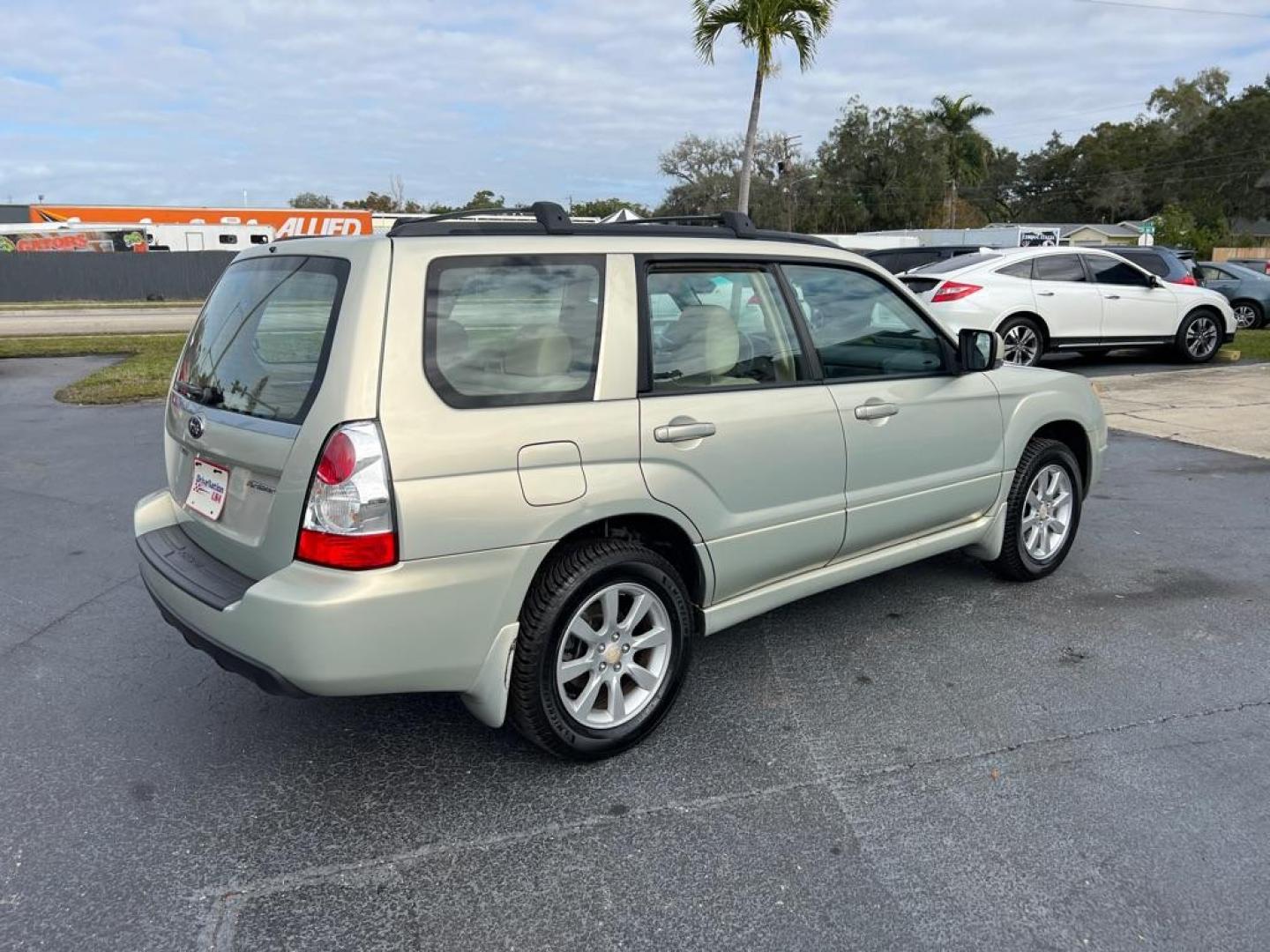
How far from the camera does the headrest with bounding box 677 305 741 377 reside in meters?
3.40

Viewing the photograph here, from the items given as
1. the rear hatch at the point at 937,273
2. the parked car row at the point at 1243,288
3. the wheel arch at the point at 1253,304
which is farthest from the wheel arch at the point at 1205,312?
the wheel arch at the point at 1253,304

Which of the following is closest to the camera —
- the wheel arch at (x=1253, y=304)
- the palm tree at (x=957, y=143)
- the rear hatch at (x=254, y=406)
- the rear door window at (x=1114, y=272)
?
the rear hatch at (x=254, y=406)

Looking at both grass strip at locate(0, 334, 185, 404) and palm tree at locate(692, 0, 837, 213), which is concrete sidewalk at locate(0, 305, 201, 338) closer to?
grass strip at locate(0, 334, 185, 404)

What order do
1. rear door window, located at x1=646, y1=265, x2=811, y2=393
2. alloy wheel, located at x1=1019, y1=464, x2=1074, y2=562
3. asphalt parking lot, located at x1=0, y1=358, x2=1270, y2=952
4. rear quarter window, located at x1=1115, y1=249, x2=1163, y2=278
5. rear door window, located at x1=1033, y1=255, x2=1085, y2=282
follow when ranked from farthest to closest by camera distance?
rear quarter window, located at x1=1115, y1=249, x2=1163, y2=278 < rear door window, located at x1=1033, y1=255, x2=1085, y2=282 < alloy wheel, located at x1=1019, y1=464, x2=1074, y2=562 < rear door window, located at x1=646, y1=265, x2=811, y2=393 < asphalt parking lot, located at x1=0, y1=358, x2=1270, y2=952

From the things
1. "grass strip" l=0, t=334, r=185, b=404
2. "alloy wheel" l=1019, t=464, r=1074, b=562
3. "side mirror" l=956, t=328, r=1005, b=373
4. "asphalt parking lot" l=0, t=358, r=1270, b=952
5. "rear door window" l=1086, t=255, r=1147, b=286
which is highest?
"rear door window" l=1086, t=255, r=1147, b=286

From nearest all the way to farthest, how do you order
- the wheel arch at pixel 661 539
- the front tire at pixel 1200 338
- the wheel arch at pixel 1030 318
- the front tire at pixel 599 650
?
the front tire at pixel 599 650 < the wheel arch at pixel 661 539 < the wheel arch at pixel 1030 318 < the front tire at pixel 1200 338

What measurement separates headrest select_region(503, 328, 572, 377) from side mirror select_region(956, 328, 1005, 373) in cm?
201

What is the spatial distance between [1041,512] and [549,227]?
3.04m

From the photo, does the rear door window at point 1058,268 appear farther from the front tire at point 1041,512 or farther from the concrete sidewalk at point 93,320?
the concrete sidewalk at point 93,320

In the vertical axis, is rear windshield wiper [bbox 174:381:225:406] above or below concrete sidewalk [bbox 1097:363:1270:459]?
above

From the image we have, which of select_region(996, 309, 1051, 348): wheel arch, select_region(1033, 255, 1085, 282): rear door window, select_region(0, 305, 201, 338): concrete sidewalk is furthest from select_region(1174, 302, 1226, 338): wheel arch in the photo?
select_region(0, 305, 201, 338): concrete sidewalk

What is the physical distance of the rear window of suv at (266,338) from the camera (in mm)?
2842

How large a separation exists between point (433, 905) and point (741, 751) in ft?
3.92

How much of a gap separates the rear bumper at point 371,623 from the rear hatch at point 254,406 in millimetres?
153
